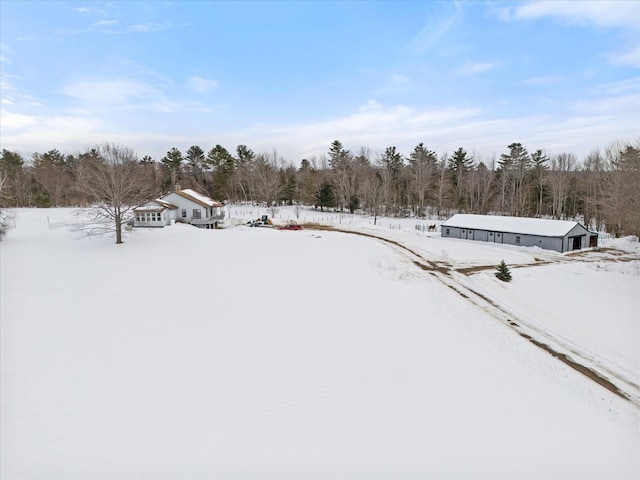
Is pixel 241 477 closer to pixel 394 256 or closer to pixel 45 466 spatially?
pixel 45 466

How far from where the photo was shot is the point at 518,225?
4022cm

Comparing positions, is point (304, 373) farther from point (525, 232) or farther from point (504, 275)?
point (525, 232)

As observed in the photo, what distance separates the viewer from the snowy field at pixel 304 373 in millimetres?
7676

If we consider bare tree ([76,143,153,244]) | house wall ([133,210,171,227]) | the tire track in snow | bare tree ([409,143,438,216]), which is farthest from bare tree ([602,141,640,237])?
house wall ([133,210,171,227])

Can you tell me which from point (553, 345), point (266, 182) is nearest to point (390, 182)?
point (266, 182)

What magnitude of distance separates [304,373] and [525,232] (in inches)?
1433

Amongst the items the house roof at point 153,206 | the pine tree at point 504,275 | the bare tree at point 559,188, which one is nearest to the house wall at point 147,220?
the house roof at point 153,206

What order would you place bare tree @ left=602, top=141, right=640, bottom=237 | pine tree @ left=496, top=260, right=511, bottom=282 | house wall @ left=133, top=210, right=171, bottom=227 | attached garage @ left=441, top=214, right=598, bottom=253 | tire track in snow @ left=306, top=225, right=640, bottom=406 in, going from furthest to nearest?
house wall @ left=133, top=210, right=171, bottom=227 < attached garage @ left=441, top=214, right=598, bottom=253 < bare tree @ left=602, top=141, right=640, bottom=237 < pine tree @ left=496, top=260, right=511, bottom=282 < tire track in snow @ left=306, top=225, right=640, bottom=406

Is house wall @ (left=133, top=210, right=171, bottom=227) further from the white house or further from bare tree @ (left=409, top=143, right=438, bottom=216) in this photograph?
bare tree @ (left=409, top=143, right=438, bottom=216)

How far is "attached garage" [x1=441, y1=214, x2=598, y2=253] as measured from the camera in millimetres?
36781

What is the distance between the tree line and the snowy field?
35.8 meters

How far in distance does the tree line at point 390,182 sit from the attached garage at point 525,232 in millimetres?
12992

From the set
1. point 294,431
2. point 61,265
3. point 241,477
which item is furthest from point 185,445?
point 61,265

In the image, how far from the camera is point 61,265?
75.0 ft
